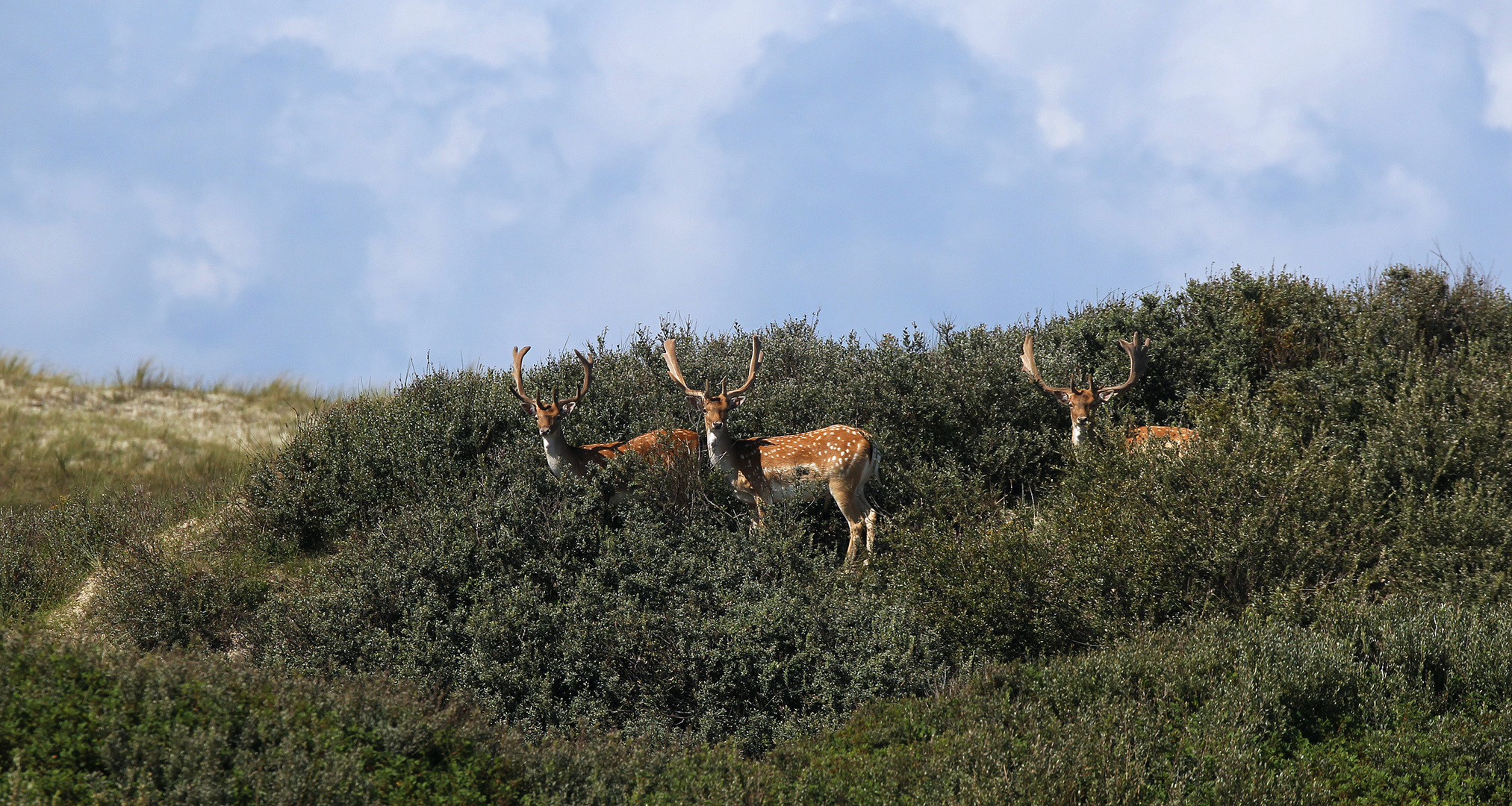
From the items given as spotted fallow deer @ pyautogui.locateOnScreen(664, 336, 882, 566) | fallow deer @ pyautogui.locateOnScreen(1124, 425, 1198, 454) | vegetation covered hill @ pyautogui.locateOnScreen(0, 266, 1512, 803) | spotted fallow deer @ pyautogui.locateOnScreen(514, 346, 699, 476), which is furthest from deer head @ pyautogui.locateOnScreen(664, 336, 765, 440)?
fallow deer @ pyautogui.locateOnScreen(1124, 425, 1198, 454)

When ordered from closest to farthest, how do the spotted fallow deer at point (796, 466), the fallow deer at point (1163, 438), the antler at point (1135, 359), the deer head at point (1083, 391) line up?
the fallow deer at point (1163, 438) → the spotted fallow deer at point (796, 466) → the deer head at point (1083, 391) → the antler at point (1135, 359)

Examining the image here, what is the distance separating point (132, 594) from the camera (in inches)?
426

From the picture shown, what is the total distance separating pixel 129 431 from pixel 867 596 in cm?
1700

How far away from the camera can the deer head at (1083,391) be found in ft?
39.1

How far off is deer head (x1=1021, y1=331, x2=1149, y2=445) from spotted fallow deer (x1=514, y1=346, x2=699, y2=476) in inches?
157

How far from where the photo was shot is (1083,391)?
39.5 feet

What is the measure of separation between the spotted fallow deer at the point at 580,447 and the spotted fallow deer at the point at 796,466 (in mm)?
395

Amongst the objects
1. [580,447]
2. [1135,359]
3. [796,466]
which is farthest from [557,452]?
[1135,359]

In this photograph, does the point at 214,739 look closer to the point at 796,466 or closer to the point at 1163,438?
the point at 796,466

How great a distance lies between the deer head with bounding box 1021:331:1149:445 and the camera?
39.1 feet

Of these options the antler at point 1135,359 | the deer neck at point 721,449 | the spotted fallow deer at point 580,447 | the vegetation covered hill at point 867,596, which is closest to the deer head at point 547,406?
the spotted fallow deer at point 580,447

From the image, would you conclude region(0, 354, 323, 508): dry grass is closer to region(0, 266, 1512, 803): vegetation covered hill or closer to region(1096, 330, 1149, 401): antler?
region(0, 266, 1512, 803): vegetation covered hill

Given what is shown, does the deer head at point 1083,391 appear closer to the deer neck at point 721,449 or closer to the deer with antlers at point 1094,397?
the deer with antlers at point 1094,397

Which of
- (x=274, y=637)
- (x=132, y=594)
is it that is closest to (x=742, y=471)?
(x=274, y=637)
